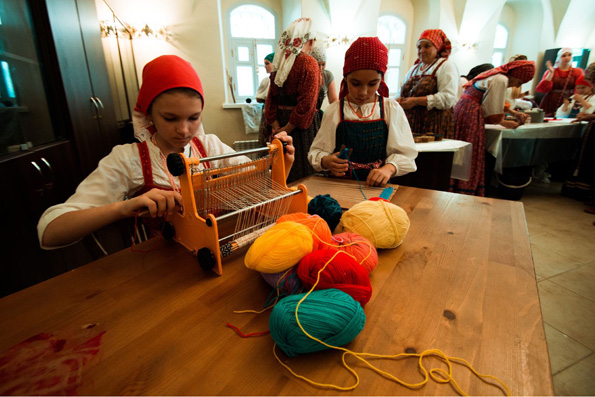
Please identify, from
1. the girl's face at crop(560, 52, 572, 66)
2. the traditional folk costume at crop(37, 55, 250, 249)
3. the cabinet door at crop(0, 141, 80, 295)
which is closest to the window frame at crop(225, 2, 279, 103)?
the cabinet door at crop(0, 141, 80, 295)

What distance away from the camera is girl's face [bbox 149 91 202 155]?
85 centimetres

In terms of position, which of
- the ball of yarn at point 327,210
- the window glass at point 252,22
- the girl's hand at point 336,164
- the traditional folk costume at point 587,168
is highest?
the window glass at point 252,22

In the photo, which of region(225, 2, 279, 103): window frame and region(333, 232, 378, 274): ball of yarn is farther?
region(225, 2, 279, 103): window frame

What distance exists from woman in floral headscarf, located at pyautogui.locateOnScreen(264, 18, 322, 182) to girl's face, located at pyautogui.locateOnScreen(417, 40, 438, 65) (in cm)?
92

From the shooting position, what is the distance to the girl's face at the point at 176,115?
85 cm

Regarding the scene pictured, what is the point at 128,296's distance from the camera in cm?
56

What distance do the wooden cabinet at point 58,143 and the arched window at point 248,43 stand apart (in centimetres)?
276

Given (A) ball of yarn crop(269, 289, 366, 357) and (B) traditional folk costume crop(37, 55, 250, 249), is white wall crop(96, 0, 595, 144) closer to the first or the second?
(B) traditional folk costume crop(37, 55, 250, 249)

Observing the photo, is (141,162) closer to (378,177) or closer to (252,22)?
(378,177)

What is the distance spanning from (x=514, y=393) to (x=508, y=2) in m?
9.97

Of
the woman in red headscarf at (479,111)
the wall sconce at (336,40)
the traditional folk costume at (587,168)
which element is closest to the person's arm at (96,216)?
the woman in red headscarf at (479,111)

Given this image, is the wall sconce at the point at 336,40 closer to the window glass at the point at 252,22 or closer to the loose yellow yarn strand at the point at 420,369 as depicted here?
the window glass at the point at 252,22

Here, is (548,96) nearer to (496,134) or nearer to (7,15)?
(496,134)

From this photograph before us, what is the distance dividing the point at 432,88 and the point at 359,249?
226 cm
